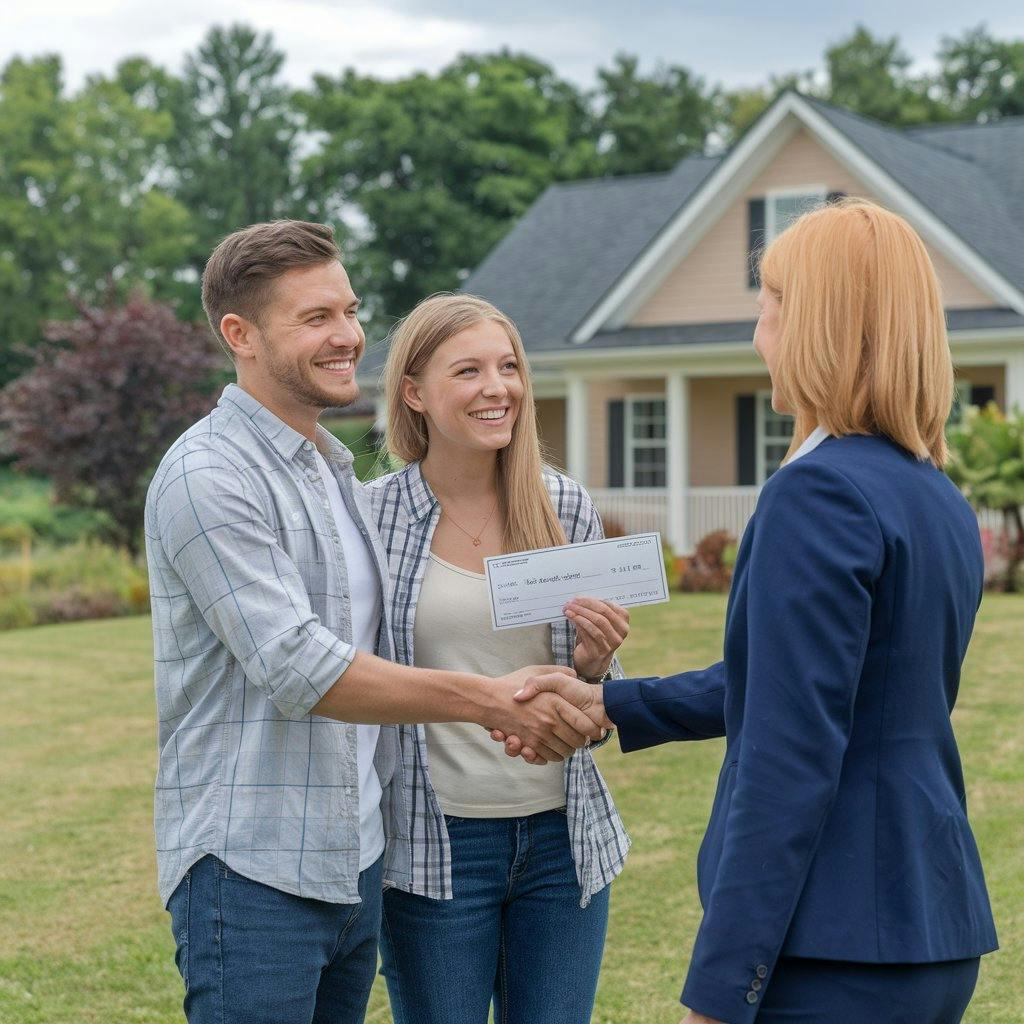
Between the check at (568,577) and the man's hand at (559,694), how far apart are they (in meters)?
0.14

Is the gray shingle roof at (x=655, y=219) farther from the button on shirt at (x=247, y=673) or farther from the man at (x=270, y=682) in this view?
the button on shirt at (x=247, y=673)

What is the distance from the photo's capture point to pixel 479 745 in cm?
335

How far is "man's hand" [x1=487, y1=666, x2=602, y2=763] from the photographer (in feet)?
10.1

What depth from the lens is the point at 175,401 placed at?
2216 centimetres

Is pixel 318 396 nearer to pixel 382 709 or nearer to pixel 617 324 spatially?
pixel 382 709

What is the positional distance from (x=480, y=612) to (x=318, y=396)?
677 millimetres

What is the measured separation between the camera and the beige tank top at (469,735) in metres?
3.30

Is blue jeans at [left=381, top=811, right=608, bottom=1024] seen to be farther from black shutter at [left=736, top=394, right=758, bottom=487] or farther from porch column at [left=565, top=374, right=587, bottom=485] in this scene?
black shutter at [left=736, top=394, right=758, bottom=487]

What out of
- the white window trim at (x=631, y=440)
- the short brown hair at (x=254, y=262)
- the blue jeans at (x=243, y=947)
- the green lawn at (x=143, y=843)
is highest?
the short brown hair at (x=254, y=262)

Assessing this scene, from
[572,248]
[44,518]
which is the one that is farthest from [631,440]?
[44,518]

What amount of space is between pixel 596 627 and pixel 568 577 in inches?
5.4

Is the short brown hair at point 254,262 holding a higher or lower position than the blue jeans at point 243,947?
higher

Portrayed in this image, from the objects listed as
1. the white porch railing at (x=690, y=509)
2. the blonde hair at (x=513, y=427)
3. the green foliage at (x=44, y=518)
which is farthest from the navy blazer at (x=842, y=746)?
the green foliage at (x=44, y=518)

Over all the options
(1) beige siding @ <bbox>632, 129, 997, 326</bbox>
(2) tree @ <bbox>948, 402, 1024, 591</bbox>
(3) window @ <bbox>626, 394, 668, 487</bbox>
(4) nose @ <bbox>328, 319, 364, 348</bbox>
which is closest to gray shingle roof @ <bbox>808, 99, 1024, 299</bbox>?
(1) beige siding @ <bbox>632, 129, 997, 326</bbox>
